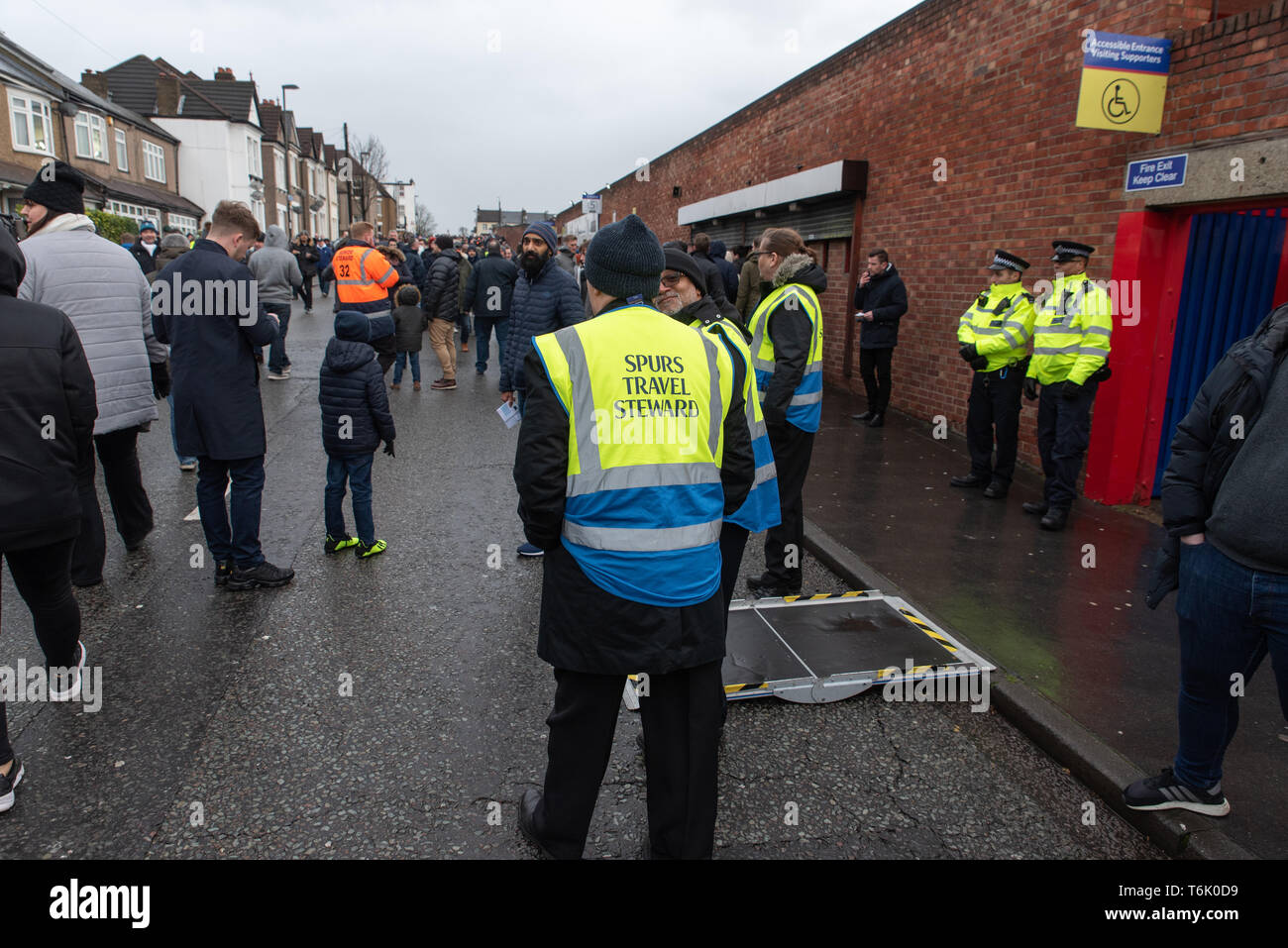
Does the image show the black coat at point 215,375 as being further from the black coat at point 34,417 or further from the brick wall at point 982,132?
the brick wall at point 982,132

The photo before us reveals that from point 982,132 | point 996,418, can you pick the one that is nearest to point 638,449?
point 996,418

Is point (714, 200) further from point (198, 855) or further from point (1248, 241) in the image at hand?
point (198, 855)

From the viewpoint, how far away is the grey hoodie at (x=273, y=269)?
1036 cm

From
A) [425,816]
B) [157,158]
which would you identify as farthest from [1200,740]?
[157,158]

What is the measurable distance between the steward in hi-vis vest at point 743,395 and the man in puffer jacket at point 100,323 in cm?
307

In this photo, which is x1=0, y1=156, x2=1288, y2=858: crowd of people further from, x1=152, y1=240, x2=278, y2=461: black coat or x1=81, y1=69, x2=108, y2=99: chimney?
x1=81, y1=69, x2=108, y2=99: chimney

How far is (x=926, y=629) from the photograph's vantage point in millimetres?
4434

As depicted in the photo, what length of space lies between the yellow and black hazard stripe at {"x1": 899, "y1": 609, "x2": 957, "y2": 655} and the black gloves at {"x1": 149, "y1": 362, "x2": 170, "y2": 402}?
4.51 meters

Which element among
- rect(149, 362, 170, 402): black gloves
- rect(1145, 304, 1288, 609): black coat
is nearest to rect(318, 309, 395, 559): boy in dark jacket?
rect(149, 362, 170, 402): black gloves

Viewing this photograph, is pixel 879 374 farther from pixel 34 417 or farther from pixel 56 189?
pixel 34 417

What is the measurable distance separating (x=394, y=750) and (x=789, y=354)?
2.76 metres

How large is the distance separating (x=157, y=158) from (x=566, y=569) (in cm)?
4932

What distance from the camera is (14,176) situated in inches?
1054

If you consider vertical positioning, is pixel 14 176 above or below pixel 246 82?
below
